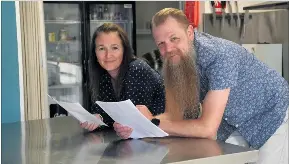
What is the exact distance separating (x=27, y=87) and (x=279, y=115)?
140 cm

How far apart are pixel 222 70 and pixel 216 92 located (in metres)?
0.07

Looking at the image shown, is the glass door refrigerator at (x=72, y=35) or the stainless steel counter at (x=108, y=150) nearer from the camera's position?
the stainless steel counter at (x=108, y=150)

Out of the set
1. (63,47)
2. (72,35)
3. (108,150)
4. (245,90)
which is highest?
(72,35)

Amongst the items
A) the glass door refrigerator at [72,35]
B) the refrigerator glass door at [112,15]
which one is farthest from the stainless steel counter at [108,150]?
the refrigerator glass door at [112,15]

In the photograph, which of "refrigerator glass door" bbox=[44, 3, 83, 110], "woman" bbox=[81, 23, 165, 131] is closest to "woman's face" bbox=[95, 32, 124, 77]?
"woman" bbox=[81, 23, 165, 131]

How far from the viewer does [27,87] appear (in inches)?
86.4

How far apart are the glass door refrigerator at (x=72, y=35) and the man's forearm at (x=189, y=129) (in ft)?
10.4

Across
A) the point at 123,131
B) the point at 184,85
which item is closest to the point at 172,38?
the point at 184,85

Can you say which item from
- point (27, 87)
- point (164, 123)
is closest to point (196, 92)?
point (164, 123)

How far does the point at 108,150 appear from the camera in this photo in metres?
1.00

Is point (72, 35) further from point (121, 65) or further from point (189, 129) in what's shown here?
point (189, 129)

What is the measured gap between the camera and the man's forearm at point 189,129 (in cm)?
110

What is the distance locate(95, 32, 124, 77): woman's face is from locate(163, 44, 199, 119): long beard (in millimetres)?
194

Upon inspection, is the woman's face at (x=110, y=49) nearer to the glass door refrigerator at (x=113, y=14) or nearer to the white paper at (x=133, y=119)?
the white paper at (x=133, y=119)
